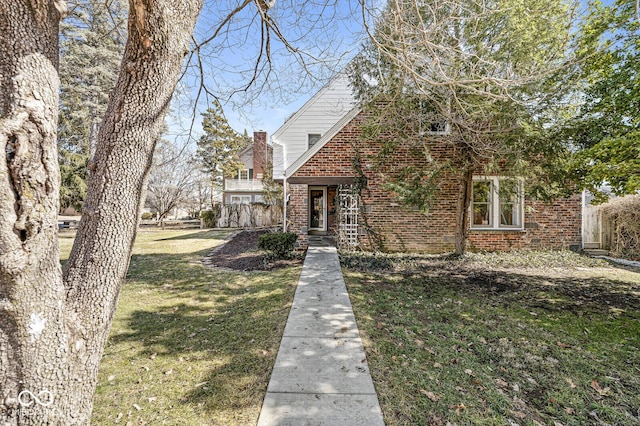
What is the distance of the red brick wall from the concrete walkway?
5277mm

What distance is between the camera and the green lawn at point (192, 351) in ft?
8.47

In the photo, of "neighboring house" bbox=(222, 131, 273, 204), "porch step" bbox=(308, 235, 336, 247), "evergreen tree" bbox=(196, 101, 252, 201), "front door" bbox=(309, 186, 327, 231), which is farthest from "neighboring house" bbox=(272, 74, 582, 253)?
"evergreen tree" bbox=(196, 101, 252, 201)

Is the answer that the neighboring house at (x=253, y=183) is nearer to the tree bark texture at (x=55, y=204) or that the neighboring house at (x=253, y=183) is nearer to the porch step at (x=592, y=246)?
the porch step at (x=592, y=246)

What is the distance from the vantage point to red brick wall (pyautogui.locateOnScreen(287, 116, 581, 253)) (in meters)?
9.74

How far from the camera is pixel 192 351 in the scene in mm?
3650

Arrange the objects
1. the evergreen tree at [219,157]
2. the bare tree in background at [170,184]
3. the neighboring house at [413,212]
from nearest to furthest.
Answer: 1. the neighboring house at [413,212]
2. the bare tree in background at [170,184]
3. the evergreen tree at [219,157]

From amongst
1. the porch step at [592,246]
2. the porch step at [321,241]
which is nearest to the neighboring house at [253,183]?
the porch step at [321,241]

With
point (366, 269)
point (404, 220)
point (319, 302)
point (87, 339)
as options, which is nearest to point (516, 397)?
point (319, 302)

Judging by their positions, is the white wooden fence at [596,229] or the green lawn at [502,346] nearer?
the green lawn at [502,346]

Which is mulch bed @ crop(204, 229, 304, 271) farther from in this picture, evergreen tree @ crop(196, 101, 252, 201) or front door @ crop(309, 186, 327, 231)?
evergreen tree @ crop(196, 101, 252, 201)

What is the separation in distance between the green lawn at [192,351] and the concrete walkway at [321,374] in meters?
0.18

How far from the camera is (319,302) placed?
199 inches

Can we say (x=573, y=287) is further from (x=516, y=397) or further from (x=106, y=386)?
(x=106, y=386)

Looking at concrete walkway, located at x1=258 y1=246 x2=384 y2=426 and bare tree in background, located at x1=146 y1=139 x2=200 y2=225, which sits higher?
bare tree in background, located at x1=146 y1=139 x2=200 y2=225
